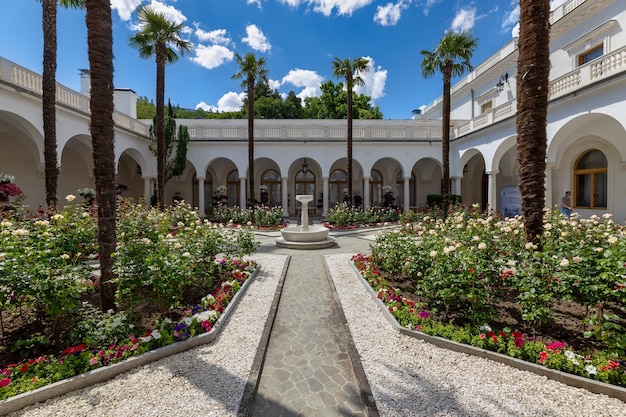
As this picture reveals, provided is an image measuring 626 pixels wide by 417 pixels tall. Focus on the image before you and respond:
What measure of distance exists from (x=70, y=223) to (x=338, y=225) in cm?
1139

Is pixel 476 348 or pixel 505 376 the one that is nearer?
pixel 505 376

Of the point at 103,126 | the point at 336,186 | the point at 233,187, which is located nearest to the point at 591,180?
the point at 336,186

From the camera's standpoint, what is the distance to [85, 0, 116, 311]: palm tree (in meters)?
4.33

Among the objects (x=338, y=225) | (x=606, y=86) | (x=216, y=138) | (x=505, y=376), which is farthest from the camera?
(x=216, y=138)

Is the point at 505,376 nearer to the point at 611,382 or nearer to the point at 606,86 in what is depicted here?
the point at 611,382

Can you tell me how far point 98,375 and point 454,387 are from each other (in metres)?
4.03

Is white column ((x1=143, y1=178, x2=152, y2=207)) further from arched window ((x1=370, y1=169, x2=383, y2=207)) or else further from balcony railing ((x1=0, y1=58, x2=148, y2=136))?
arched window ((x1=370, y1=169, x2=383, y2=207))

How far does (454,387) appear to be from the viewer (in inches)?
117

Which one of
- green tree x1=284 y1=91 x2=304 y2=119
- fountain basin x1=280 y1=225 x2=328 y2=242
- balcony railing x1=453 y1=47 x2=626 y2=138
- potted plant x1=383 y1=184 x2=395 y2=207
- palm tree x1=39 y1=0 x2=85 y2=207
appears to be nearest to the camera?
balcony railing x1=453 y1=47 x2=626 y2=138

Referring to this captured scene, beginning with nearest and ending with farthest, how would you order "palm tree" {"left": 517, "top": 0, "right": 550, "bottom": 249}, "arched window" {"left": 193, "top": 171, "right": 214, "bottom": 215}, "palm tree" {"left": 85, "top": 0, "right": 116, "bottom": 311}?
"palm tree" {"left": 85, "top": 0, "right": 116, "bottom": 311}, "palm tree" {"left": 517, "top": 0, "right": 550, "bottom": 249}, "arched window" {"left": 193, "top": 171, "right": 214, "bottom": 215}

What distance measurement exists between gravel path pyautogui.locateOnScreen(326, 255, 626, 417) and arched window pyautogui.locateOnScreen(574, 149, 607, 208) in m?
14.7

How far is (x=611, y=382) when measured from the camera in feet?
9.50

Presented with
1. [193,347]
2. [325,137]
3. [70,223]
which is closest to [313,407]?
[193,347]

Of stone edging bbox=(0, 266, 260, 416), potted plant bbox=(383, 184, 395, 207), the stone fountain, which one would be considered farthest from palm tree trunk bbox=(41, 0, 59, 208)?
potted plant bbox=(383, 184, 395, 207)
